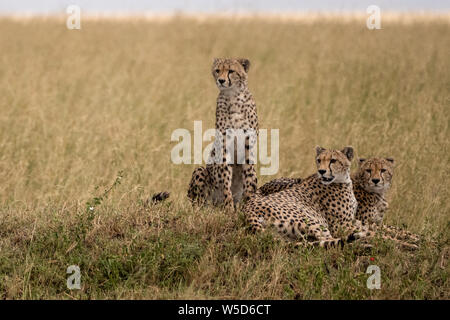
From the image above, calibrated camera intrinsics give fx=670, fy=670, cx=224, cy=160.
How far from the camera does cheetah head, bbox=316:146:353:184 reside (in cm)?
433

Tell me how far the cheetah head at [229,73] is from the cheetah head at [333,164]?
29.6 inches

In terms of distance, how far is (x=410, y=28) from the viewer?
11828 millimetres

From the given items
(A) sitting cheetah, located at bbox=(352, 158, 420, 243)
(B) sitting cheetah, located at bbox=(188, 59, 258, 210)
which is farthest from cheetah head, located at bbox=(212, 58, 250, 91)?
(A) sitting cheetah, located at bbox=(352, 158, 420, 243)

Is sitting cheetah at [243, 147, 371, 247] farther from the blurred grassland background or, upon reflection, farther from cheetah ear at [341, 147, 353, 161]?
the blurred grassland background

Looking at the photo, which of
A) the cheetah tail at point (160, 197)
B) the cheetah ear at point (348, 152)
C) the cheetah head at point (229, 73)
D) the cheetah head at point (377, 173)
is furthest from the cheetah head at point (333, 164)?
the cheetah tail at point (160, 197)

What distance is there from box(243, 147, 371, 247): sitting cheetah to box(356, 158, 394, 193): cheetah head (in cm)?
19

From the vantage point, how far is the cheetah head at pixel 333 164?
433cm

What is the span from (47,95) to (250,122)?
160 inches

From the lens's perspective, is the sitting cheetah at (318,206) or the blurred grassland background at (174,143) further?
the sitting cheetah at (318,206)

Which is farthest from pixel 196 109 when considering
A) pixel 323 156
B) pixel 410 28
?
pixel 410 28

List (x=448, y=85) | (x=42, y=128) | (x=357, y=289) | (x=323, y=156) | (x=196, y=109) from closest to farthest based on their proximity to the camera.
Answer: (x=357, y=289) < (x=323, y=156) < (x=42, y=128) < (x=196, y=109) < (x=448, y=85)

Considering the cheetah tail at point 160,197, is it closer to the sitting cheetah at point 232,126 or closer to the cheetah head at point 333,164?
the sitting cheetah at point 232,126

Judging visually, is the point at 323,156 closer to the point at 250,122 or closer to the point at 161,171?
the point at 250,122

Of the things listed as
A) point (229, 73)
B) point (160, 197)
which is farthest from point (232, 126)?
point (160, 197)
